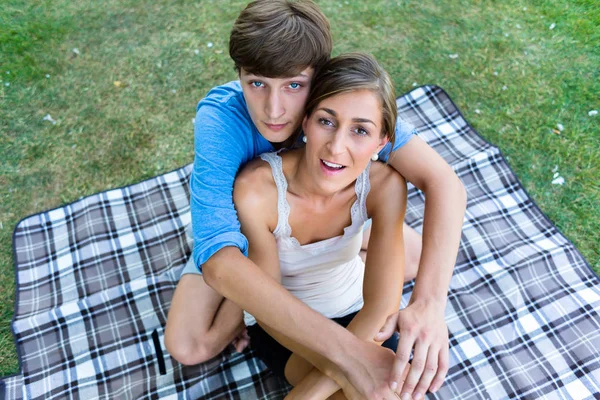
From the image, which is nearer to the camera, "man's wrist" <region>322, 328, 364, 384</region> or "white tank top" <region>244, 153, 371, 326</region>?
"man's wrist" <region>322, 328, 364, 384</region>

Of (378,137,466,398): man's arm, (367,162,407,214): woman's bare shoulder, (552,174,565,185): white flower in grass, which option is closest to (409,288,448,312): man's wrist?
(378,137,466,398): man's arm

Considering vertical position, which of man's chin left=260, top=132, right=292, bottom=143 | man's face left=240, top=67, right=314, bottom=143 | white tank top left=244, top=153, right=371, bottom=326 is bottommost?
white tank top left=244, top=153, right=371, bottom=326

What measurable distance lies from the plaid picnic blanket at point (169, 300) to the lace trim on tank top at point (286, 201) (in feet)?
3.57

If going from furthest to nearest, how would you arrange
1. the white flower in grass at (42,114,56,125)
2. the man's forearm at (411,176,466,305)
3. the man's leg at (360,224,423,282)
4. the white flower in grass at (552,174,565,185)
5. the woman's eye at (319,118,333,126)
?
1. the white flower in grass at (42,114,56,125)
2. the white flower in grass at (552,174,565,185)
3. the man's leg at (360,224,423,282)
4. the man's forearm at (411,176,466,305)
5. the woman's eye at (319,118,333,126)

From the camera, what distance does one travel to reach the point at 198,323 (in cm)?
288

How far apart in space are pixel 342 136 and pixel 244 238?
640 millimetres

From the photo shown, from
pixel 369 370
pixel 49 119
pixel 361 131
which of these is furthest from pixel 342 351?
pixel 49 119

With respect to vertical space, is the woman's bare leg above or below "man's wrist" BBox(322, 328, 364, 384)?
below

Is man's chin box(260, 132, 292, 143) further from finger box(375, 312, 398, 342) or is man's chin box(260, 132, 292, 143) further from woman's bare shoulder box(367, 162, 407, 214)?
finger box(375, 312, 398, 342)

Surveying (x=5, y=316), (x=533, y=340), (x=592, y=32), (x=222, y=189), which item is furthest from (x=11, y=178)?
(x=592, y=32)

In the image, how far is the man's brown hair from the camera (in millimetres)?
2078

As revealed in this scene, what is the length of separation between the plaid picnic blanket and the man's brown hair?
5.97 ft

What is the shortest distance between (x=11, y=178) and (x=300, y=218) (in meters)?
2.86

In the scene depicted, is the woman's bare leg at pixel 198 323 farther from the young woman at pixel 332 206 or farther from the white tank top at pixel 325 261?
the young woman at pixel 332 206
